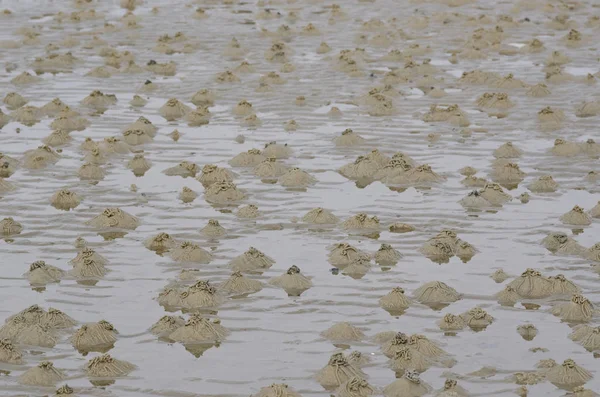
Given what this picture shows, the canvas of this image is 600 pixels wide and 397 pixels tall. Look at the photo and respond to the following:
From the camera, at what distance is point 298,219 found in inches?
943

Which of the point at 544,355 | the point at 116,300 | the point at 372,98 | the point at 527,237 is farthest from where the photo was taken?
the point at 372,98

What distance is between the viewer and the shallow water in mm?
18359

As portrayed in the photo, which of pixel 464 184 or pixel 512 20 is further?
pixel 512 20

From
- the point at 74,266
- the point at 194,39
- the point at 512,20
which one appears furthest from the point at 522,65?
the point at 74,266

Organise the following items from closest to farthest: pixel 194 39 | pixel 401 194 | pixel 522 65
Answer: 1. pixel 401 194
2. pixel 522 65
3. pixel 194 39

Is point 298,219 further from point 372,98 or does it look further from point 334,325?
point 372,98

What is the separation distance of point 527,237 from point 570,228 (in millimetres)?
963

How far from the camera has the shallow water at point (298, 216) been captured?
18359 millimetres

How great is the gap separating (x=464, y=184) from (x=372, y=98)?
20.5 feet

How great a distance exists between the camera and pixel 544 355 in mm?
18344

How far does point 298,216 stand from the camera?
24141 millimetres

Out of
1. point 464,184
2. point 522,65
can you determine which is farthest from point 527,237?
point 522,65

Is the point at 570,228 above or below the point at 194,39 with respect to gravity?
above

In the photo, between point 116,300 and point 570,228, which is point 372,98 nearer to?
point 570,228
